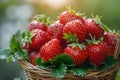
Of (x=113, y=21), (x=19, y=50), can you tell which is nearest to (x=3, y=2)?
(x=113, y=21)

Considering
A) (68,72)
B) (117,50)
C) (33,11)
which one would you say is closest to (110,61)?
(117,50)

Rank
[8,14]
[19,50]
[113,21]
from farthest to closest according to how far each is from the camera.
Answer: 1. [8,14]
2. [113,21]
3. [19,50]

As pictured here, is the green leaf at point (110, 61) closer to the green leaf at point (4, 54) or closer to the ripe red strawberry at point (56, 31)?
the ripe red strawberry at point (56, 31)

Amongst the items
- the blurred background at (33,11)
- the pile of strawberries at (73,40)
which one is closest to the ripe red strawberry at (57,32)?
the pile of strawberries at (73,40)

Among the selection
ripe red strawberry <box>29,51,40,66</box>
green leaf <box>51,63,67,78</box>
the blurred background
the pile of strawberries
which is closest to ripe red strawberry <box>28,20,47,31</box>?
the pile of strawberries

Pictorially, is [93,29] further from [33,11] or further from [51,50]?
[33,11]

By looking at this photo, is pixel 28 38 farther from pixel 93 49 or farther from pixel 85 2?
pixel 85 2
